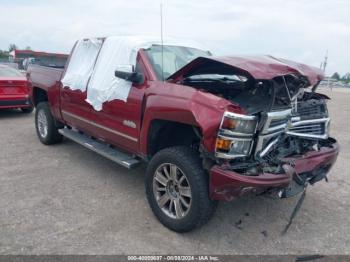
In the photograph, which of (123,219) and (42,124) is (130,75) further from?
(42,124)

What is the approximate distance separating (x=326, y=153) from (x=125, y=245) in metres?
2.42

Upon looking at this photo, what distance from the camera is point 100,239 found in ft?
11.3

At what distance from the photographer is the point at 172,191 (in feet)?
12.1

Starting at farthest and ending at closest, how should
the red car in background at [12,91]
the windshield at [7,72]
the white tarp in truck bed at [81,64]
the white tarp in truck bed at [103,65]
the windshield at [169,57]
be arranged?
the windshield at [7,72], the red car in background at [12,91], the white tarp in truck bed at [81,64], the white tarp in truck bed at [103,65], the windshield at [169,57]

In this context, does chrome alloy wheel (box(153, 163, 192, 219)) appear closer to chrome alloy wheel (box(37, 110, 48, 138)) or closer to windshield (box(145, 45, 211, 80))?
windshield (box(145, 45, 211, 80))

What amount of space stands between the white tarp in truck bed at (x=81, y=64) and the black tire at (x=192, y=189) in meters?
2.17

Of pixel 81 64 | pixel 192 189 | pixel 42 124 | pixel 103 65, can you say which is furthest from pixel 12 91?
pixel 192 189

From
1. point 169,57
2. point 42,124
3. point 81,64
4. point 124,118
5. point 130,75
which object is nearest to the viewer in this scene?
point 130,75

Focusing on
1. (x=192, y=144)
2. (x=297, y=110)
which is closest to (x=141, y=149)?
(x=192, y=144)

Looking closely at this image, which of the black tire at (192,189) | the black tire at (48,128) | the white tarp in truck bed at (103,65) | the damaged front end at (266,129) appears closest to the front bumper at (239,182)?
the damaged front end at (266,129)

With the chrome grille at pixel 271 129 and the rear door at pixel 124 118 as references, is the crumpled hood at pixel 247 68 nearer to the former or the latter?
the chrome grille at pixel 271 129

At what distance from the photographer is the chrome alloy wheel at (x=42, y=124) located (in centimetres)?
670

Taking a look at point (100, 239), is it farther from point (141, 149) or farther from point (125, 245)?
point (141, 149)

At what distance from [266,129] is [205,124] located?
24.4 inches
